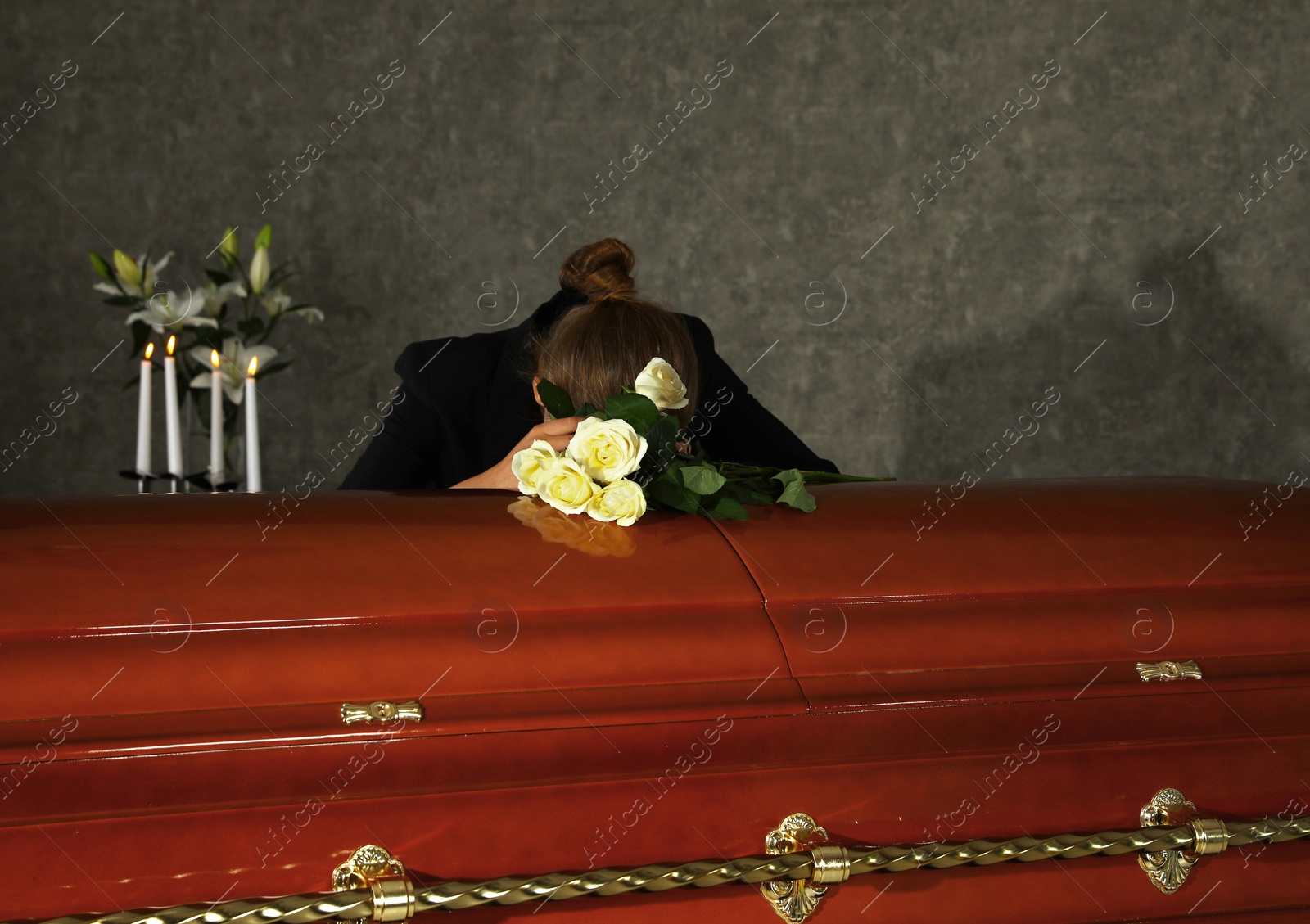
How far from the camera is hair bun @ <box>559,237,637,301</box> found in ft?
5.81

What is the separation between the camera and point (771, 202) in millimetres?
3283

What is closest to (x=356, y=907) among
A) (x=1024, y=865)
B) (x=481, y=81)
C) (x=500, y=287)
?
(x=1024, y=865)

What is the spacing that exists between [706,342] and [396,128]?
58.8 inches

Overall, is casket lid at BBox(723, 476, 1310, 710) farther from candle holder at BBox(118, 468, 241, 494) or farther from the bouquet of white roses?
candle holder at BBox(118, 468, 241, 494)

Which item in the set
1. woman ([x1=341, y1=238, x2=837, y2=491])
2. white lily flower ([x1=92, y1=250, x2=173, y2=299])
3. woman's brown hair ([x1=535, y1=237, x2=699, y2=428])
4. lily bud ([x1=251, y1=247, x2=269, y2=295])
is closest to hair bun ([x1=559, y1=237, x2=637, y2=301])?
woman ([x1=341, y1=238, x2=837, y2=491])

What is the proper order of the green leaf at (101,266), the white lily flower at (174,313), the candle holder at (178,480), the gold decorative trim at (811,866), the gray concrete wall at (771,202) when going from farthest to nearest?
the gray concrete wall at (771,202) → the green leaf at (101,266) → the white lily flower at (174,313) → the candle holder at (178,480) → the gold decorative trim at (811,866)

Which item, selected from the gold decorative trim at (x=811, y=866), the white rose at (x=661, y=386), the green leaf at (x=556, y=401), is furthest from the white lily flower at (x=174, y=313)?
the gold decorative trim at (x=811, y=866)

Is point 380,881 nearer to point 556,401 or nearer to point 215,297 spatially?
point 556,401

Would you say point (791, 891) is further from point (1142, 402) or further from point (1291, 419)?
point (1291, 419)

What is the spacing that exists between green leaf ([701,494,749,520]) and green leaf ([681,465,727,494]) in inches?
0.6

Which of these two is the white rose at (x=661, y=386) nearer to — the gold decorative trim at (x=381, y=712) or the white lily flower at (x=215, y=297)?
the gold decorative trim at (x=381, y=712)

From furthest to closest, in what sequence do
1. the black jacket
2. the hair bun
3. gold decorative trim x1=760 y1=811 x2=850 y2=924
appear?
the black jacket < the hair bun < gold decorative trim x1=760 y1=811 x2=850 y2=924

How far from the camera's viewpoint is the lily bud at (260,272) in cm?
264

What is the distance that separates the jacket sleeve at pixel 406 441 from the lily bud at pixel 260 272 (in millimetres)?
762
